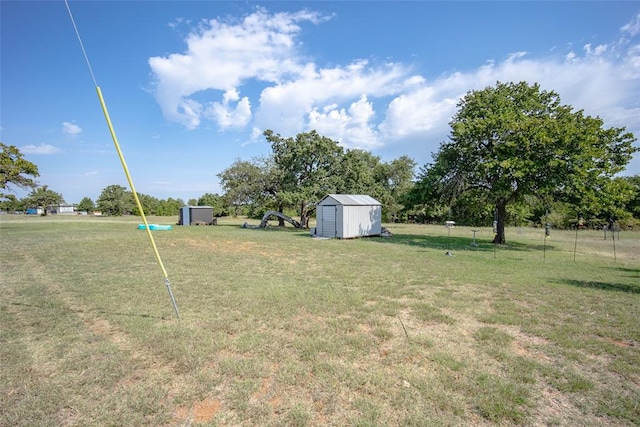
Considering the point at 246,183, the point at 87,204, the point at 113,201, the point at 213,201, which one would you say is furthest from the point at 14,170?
the point at 87,204

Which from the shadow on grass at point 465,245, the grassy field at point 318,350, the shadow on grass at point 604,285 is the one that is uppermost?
the shadow on grass at point 465,245

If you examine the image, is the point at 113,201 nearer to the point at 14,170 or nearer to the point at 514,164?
the point at 14,170

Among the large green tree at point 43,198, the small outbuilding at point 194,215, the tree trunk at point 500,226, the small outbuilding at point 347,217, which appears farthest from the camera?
the large green tree at point 43,198

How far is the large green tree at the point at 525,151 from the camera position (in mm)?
13977

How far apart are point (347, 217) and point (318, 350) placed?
616 inches

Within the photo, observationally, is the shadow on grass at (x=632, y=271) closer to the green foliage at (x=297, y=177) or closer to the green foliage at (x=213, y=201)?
the green foliage at (x=297, y=177)

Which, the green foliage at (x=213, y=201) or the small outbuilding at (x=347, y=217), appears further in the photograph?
the green foliage at (x=213, y=201)

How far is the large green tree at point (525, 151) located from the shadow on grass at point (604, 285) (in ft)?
22.7

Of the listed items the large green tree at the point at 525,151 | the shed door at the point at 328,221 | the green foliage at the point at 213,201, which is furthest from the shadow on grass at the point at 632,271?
the green foliage at the point at 213,201

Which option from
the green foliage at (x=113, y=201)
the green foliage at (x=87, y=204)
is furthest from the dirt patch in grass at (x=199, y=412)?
the green foliage at (x=87, y=204)

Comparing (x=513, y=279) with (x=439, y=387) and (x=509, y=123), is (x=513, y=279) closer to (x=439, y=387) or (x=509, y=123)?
(x=439, y=387)

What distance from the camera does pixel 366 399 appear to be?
315 cm

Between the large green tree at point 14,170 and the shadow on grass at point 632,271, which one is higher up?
the large green tree at point 14,170

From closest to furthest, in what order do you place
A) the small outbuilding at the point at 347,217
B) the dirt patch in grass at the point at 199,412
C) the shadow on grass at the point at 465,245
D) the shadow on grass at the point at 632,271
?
the dirt patch in grass at the point at 199,412 → the shadow on grass at the point at 632,271 → the shadow on grass at the point at 465,245 → the small outbuilding at the point at 347,217
